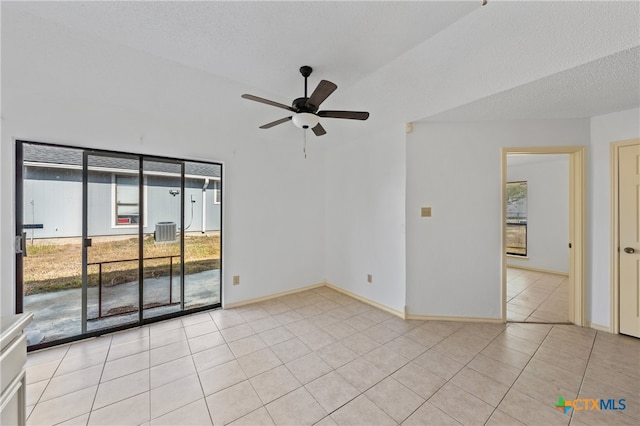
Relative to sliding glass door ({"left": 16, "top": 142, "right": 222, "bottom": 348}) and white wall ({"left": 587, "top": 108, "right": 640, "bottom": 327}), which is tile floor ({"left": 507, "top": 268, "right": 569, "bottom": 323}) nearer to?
white wall ({"left": 587, "top": 108, "right": 640, "bottom": 327})

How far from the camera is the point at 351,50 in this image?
87.7 inches

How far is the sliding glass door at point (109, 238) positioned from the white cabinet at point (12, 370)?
2.02 metres

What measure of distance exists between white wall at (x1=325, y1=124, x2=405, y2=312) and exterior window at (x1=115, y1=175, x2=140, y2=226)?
9.39 feet

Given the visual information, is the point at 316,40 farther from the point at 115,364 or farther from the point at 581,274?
the point at 581,274

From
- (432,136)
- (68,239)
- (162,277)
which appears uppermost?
(432,136)

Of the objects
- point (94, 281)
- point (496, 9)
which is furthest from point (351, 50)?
point (94, 281)

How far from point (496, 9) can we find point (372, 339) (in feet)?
10.1

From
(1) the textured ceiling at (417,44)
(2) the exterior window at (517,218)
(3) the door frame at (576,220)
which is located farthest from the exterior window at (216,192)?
(2) the exterior window at (517,218)

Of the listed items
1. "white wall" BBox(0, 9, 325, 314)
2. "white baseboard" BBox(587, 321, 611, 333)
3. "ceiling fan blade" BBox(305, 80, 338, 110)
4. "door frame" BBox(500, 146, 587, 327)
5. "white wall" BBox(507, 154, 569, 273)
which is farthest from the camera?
"white wall" BBox(507, 154, 569, 273)

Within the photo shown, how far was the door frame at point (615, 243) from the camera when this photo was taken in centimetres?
271

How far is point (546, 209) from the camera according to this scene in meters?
5.26

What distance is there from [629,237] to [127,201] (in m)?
5.67

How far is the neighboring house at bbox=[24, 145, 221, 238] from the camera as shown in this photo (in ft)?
8.16

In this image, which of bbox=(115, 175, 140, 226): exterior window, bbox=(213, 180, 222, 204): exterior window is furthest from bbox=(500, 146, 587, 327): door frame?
bbox=(115, 175, 140, 226): exterior window
